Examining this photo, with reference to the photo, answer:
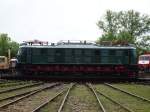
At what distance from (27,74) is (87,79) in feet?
16.1

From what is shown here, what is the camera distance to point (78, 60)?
138 feet

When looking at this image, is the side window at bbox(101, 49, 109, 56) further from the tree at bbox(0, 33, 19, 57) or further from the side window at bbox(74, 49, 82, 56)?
the tree at bbox(0, 33, 19, 57)

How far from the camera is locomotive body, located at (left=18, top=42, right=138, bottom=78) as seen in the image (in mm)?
41531

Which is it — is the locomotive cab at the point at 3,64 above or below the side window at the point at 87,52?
below

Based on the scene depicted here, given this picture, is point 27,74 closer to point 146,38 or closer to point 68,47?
point 68,47

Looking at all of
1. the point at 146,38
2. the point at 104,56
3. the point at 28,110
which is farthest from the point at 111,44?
the point at 146,38

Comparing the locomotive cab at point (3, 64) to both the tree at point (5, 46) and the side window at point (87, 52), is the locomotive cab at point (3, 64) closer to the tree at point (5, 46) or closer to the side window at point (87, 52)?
the side window at point (87, 52)

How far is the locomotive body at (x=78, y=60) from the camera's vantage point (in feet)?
136

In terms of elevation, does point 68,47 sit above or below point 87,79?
above

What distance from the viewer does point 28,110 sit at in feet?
56.5

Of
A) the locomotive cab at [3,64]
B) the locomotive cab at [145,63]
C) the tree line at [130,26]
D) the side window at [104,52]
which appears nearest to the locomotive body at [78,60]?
the side window at [104,52]

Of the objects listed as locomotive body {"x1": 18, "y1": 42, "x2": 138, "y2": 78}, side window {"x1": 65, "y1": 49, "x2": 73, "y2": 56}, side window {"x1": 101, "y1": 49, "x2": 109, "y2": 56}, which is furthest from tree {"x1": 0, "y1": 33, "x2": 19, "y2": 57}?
side window {"x1": 101, "y1": 49, "x2": 109, "y2": 56}

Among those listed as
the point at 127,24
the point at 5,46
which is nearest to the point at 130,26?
the point at 127,24

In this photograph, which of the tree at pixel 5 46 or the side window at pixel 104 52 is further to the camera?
the tree at pixel 5 46
